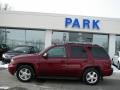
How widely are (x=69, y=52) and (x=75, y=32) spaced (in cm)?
1504

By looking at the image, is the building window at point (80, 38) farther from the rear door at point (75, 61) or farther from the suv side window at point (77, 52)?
the rear door at point (75, 61)

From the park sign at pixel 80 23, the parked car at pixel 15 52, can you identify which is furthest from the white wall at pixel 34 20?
the parked car at pixel 15 52

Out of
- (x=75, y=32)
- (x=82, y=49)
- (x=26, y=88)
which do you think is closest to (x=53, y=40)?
(x=75, y=32)

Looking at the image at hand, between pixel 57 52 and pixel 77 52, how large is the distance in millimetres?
879

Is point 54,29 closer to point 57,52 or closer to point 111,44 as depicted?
point 111,44

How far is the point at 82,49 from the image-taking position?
13875 mm

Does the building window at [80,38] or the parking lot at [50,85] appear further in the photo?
the building window at [80,38]

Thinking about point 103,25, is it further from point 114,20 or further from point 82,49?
point 82,49

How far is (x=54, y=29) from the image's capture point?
27703 mm

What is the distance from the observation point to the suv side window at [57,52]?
13523 mm

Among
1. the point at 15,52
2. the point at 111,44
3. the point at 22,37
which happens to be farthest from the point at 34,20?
the point at 111,44

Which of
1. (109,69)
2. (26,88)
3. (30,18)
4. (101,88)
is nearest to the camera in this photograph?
(26,88)

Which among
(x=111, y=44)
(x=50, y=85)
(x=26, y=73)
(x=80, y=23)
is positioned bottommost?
(x=50, y=85)

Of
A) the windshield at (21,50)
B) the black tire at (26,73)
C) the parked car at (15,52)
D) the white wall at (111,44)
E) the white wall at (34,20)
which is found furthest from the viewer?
the white wall at (111,44)
